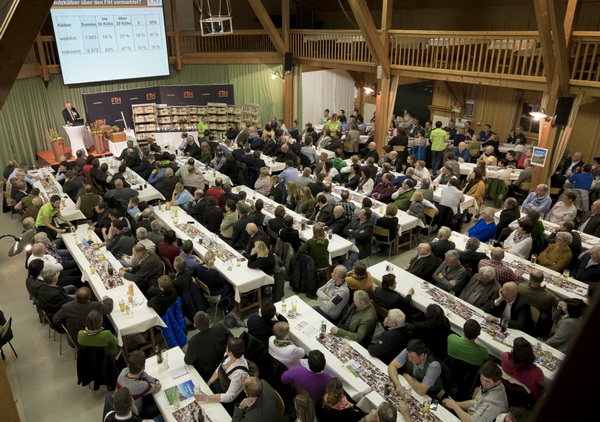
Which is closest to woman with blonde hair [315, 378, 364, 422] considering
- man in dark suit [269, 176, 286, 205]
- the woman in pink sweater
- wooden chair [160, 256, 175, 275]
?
the woman in pink sweater

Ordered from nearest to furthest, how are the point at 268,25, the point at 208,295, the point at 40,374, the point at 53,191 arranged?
1. the point at 40,374
2. the point at 208,295
3. the point at 53,191
4. the point at 268,25

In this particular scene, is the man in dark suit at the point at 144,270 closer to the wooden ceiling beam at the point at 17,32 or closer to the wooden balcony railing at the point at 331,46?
the wooden ceiling beam at the point at 17,32

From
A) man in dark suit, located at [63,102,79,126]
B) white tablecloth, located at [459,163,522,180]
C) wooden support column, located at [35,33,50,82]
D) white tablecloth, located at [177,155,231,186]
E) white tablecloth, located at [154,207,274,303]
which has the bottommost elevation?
white tablecloth, located at [154,207,274,303]

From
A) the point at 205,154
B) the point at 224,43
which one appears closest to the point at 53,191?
the point at 205,154

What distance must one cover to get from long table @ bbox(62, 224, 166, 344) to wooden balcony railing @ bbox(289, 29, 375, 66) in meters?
9.48

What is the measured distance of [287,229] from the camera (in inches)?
280

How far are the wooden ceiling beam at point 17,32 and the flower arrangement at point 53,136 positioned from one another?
12991 millimetres

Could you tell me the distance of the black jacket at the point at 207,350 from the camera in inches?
184

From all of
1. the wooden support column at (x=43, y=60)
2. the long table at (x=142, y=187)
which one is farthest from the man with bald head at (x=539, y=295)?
the wooden support column at (x=43, y=60)

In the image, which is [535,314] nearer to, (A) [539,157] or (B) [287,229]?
(B) [287,229]

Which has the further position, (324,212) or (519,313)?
(324,212)

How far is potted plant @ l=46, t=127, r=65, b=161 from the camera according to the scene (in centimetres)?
1330

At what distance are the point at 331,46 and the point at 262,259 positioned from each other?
10.1 meters

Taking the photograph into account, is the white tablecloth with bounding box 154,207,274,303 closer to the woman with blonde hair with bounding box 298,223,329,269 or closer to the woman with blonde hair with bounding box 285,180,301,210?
the woman with blonde hair with bounding box 298,223,329,269
